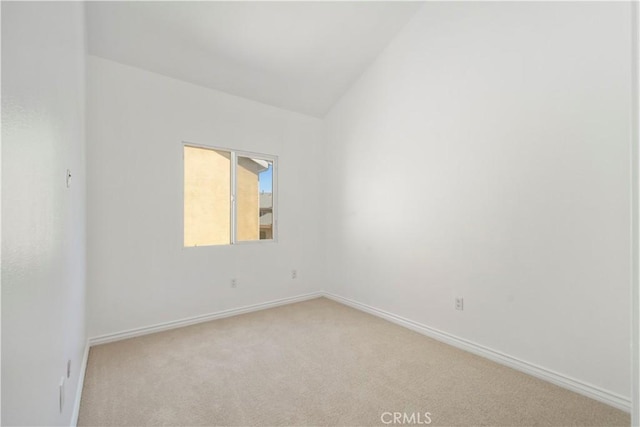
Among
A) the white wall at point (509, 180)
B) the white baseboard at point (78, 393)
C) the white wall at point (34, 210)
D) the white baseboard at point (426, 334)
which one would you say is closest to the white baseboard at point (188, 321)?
the white baseboard at point (426, 334)

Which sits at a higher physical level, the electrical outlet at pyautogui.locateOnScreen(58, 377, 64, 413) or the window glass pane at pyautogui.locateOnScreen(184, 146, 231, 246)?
the window glass pane at pyautogui.locateOnScreen(184, 146, 231, 246)

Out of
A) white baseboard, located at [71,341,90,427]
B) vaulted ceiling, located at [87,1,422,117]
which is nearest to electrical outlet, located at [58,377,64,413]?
white baseboard, located at [71,341,90,427]

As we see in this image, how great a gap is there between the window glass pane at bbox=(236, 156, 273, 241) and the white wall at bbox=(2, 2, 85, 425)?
2.33m

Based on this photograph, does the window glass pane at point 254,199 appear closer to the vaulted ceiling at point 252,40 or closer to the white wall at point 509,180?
the vaulted ceiling at point 252,40

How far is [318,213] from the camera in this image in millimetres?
4363

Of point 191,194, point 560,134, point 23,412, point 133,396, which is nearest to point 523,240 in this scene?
point 560,134

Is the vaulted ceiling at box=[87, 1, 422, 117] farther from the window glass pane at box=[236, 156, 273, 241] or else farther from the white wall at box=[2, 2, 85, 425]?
the white wall at box=[2, 2, 85, 425]

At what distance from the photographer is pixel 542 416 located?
1.78 m

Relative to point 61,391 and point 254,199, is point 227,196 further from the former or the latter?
point 61,391

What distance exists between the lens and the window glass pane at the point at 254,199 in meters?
3.75

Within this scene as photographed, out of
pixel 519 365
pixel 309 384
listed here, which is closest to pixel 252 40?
pixel 309 384

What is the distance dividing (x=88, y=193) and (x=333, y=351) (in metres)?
2.58

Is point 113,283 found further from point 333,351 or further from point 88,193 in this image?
point 333,351

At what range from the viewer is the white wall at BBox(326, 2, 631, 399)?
194cm
